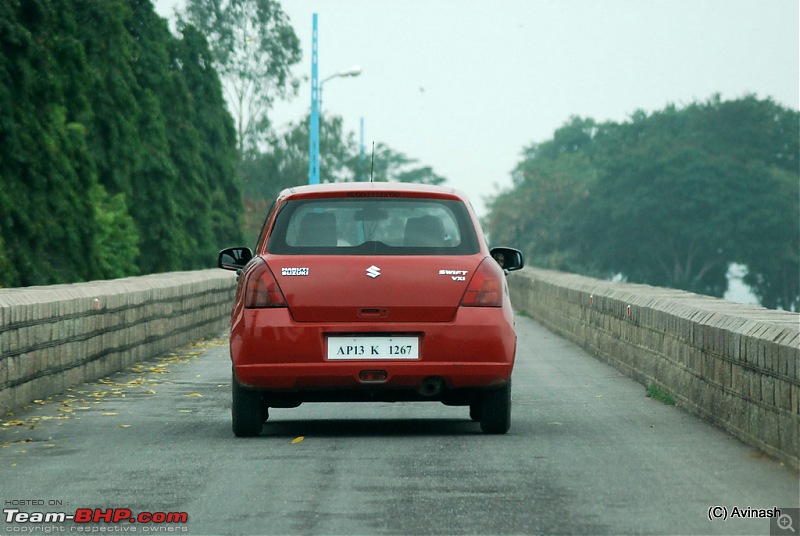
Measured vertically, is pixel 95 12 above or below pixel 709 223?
above

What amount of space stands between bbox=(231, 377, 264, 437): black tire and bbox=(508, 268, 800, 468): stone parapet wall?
3.15 meters

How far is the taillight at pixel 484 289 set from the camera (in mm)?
9609

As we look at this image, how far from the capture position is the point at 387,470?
840cm

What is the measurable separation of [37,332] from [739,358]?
5.96 metres

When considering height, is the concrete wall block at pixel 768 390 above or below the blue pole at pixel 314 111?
below

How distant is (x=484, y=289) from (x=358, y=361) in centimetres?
92

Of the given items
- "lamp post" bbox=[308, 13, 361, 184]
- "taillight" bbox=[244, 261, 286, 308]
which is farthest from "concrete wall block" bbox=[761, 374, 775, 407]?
"lamp post" bbox=[308, 13, 361, 184]

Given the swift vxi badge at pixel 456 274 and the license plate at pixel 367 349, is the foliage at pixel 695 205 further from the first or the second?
the license plate at pixel 367 349

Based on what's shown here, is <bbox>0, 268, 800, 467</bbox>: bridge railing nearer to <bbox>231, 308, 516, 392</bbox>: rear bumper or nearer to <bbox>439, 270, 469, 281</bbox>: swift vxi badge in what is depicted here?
<bbox>231, 308, 516, 392</bbox>: rear bumper

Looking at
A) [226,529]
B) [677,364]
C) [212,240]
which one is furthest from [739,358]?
[212,240]

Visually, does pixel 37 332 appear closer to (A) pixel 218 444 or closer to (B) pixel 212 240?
(A) pixel 218 444

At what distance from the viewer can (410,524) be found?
6738mm

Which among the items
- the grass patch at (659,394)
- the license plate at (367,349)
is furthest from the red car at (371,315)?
the grass patch at (659,394)

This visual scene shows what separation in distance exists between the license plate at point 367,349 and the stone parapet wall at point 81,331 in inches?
135
